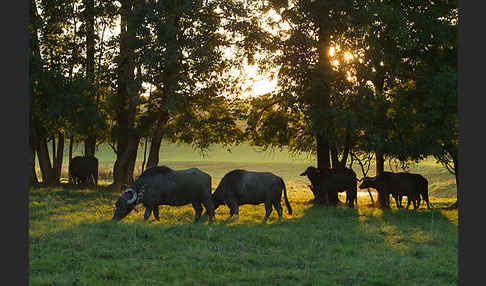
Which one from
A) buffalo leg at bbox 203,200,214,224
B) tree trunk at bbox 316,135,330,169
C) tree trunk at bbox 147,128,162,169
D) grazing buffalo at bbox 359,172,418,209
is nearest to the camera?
buffalo leg at bbox 203,200,214,224

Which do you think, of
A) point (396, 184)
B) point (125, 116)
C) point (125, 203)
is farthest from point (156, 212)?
point (125, 116)

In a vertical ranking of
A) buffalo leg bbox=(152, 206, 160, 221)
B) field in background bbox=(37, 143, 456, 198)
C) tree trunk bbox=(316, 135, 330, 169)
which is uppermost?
tree trunk bbox=(316, 135, 330, 169)

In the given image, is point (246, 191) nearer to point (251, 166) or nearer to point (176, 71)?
point (176, 71)

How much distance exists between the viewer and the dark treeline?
84.8ft

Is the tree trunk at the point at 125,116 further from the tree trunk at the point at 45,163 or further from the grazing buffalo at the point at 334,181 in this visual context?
the grazing buffalo at the point at 334,181

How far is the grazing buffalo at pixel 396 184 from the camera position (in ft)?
94.8

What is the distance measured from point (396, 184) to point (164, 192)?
14.6 meters

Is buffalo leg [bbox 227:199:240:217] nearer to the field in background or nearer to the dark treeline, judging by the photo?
the dark treeline

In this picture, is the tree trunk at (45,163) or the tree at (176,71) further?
the tree trunk at (45,163)

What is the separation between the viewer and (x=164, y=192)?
19.5m

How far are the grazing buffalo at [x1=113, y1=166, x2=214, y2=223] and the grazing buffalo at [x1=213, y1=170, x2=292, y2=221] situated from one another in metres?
1.11

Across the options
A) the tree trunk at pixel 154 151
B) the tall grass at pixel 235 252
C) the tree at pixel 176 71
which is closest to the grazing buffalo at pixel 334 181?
the tree at pixel 176 71

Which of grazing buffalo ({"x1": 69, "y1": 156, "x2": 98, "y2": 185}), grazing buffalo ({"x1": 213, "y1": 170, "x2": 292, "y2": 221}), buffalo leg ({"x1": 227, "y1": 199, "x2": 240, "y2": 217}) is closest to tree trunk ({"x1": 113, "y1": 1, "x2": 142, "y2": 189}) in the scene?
grazing buffalo ({"x1": 69, "y1": 156, "x2": 98, "y2": 185})

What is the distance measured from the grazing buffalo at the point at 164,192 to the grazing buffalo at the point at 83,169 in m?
16.4
